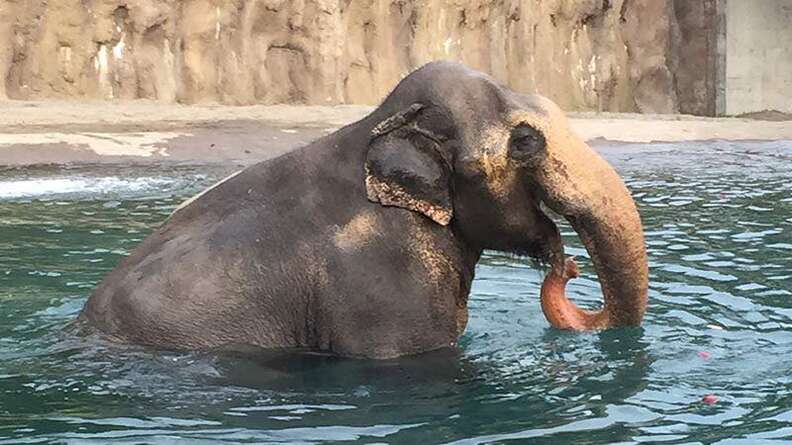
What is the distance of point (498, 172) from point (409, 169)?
1.06 feet

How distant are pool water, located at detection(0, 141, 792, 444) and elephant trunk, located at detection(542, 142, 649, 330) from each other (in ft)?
1.09

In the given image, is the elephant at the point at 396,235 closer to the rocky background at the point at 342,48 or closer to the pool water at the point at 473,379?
the pool water at the point at 473,379

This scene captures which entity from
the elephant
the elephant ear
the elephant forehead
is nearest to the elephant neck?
the elephant

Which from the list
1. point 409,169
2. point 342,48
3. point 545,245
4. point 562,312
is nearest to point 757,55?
point 342,48

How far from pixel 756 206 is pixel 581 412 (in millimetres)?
6723

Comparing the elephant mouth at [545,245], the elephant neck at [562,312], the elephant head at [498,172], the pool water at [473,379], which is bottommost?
the pool water at [473,379]

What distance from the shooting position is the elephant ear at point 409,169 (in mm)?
5398

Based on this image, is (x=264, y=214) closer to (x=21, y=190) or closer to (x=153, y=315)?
(x=153, y=315)

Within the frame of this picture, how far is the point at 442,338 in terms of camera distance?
5512mm

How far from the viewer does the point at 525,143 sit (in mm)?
5371

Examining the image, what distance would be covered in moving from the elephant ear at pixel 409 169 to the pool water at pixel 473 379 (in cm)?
56

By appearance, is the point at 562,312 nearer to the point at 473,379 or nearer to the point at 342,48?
the point at 473,379

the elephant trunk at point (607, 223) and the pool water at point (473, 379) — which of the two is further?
the elephant trunk at point (607, 223)

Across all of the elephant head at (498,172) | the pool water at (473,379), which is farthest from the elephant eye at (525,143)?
the pool water at (473,379)
